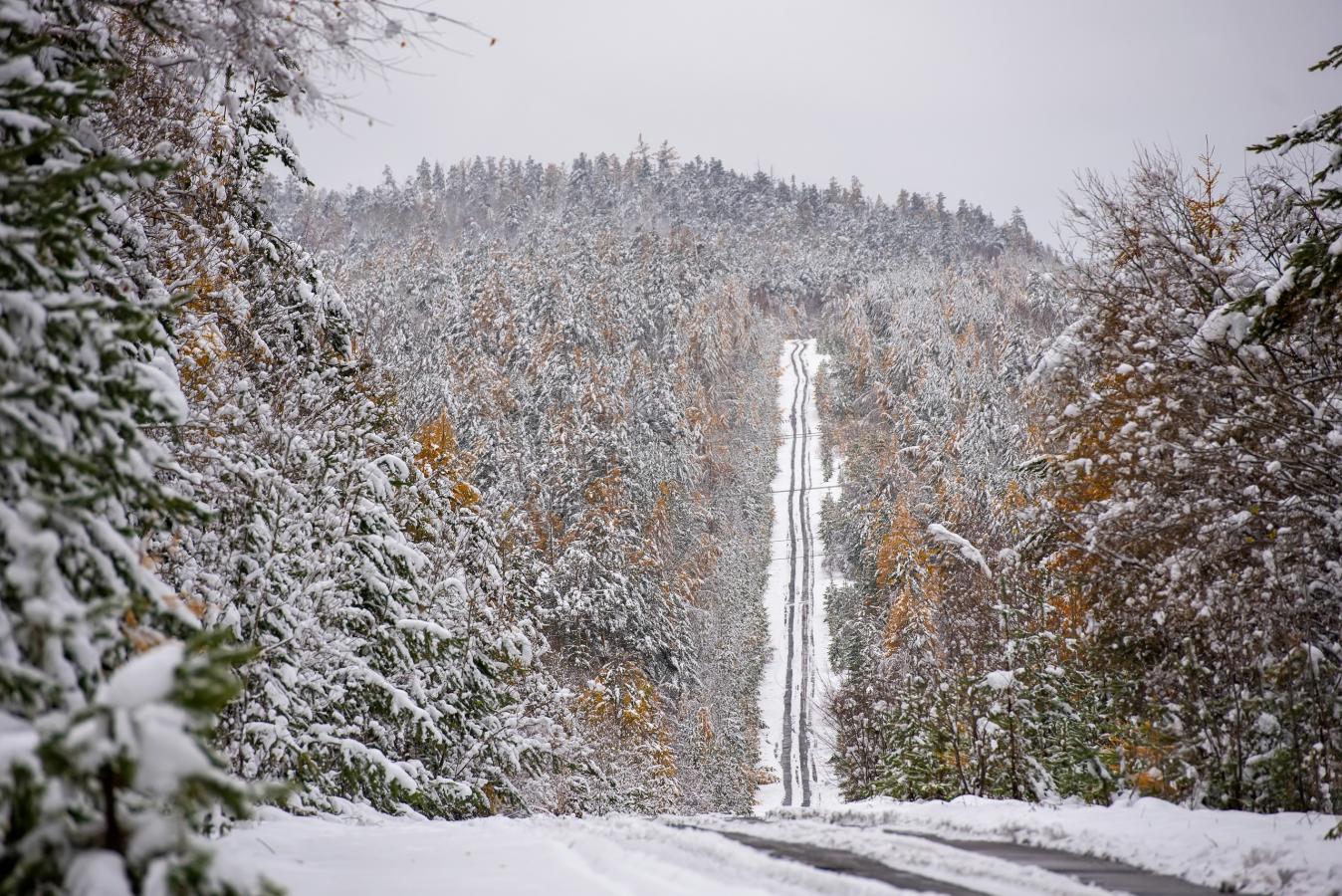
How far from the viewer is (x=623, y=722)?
27.7 metres

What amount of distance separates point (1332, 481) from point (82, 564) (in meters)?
9.30

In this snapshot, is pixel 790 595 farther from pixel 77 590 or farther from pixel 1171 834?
pixel 77 590

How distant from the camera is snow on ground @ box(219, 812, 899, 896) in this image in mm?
4172

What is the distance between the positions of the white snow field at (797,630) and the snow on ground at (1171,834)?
16889 millimetres


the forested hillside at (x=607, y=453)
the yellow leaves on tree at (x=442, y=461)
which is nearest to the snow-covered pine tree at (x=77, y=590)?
Answer: the forested hillside at (x=607, y=453)

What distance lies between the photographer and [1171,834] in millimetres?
5273

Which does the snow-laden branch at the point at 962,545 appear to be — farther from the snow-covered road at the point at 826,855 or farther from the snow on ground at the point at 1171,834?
the snow-covered road at the point at 826,855

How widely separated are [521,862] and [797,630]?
48.2 meters

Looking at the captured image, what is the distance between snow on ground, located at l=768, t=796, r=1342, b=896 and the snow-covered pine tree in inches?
188

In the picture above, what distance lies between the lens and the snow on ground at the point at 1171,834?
14.2 ft

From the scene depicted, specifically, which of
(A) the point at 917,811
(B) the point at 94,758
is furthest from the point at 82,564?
(A) the point at 917,811

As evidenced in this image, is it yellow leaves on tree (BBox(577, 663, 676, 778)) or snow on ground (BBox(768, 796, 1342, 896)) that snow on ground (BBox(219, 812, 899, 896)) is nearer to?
snow on ground (BBox(768, 796, 1342, 896))

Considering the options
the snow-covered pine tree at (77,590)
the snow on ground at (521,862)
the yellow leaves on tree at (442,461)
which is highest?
the yellow leaves on tree at (442,461)

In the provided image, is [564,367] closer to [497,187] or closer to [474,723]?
[474,723]
